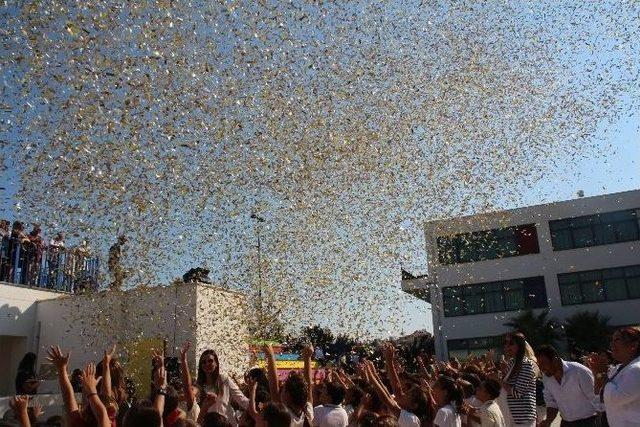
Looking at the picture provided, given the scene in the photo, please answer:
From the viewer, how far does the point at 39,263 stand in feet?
45.9

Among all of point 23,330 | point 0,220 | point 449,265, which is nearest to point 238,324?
point 0,220

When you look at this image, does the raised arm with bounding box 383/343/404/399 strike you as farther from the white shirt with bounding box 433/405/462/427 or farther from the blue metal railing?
the blue metal railing

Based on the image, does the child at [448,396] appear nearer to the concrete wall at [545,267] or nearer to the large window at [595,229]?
the concrete wall at [545,267]

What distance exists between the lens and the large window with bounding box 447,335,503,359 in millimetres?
31469

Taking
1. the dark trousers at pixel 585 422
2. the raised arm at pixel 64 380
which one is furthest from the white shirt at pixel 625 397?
the raised arm at pixel 64 380

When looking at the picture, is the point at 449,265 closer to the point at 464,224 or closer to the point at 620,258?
the point at 620,258

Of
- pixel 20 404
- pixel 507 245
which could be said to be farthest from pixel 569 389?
pixel 507 245

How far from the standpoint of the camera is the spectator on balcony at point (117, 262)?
757cm

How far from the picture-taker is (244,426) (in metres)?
4.84

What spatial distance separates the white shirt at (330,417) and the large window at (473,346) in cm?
2776

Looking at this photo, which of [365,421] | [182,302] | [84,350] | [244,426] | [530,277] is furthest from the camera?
[530,277]

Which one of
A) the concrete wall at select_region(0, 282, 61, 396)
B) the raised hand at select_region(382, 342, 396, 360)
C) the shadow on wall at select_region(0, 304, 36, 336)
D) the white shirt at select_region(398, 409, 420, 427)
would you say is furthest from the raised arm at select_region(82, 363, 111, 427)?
the shadow on wall at select_region(0, 304, 36, 336)

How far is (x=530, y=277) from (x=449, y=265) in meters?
4.24

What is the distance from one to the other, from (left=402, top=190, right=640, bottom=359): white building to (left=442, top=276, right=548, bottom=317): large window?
50 mm
